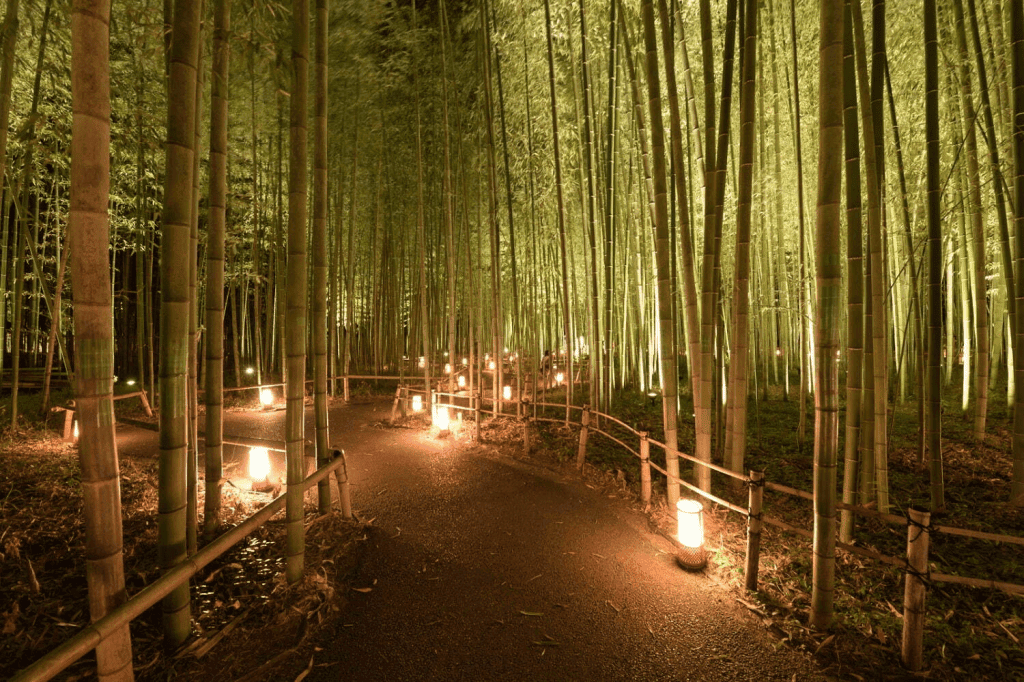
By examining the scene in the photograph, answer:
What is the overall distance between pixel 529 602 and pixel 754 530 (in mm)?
1335

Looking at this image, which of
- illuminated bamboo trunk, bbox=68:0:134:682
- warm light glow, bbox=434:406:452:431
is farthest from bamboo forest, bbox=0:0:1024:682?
warm light glow, bbox=434:406:452:431

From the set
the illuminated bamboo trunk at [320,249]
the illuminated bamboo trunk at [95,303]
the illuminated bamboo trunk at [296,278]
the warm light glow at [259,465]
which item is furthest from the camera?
the warm light glow at [259,465]

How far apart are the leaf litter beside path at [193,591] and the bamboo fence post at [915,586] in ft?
8.76

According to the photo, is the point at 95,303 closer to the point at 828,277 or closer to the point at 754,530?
the point at 828,277

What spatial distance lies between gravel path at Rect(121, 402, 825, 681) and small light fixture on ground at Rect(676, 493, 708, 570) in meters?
0.11

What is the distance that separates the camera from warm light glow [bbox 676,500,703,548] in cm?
280

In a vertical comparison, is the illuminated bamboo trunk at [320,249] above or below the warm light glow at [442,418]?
above

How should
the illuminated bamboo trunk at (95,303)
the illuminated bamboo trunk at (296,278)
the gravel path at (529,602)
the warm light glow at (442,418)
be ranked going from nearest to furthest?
the illuminated bamboo trunk at (95,303) < the gravel path at (529,602) < the illuminated bamboo trunk at (296,278) < the warm light glow at (442,418)

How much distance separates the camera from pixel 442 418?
21.2 feet

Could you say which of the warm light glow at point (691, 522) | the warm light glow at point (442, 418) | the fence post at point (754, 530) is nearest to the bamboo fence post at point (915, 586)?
the fence post at point (754, 530)

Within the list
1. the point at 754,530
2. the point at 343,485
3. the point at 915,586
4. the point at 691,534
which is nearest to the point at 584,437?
the point at 691,534

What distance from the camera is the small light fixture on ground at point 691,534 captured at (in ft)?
9.20

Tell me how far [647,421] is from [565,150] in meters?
4.27

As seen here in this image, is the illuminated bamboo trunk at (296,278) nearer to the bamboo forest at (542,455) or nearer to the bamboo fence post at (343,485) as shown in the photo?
the bamboo forest at (542,455)
